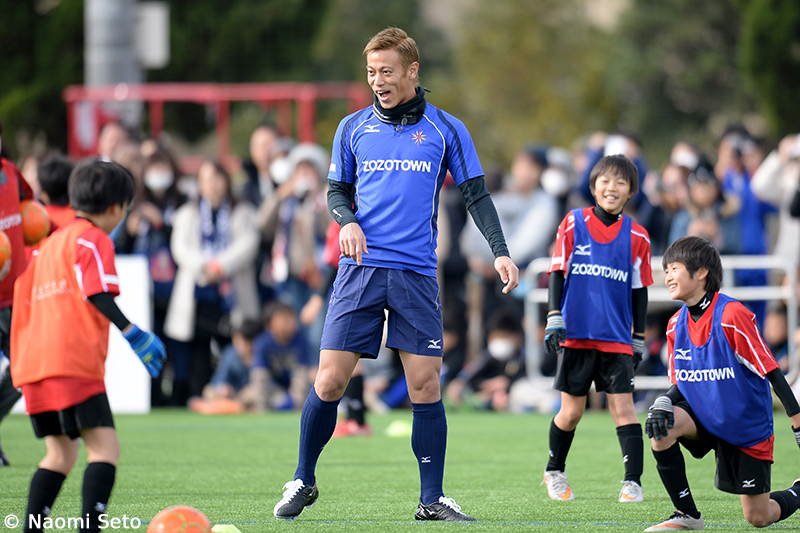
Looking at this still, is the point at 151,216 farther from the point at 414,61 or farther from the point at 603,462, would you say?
the point at 414,61

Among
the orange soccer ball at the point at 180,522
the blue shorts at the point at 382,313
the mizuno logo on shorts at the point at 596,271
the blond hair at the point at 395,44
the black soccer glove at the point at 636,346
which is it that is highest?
the blond hair at the point at 395,44

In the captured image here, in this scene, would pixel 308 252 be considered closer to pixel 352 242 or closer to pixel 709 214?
pixel 709 214

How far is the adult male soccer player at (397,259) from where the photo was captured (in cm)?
555

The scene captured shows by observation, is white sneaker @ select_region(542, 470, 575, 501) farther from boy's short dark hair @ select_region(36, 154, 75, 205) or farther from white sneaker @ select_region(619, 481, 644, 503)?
boy's short dark hair @ select_region(36, 154, 75, 205)

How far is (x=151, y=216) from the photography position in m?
12.2

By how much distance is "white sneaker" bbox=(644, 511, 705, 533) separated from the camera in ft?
17.0

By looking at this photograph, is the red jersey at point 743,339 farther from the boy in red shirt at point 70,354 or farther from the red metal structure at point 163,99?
the red metal structure at point 163,99

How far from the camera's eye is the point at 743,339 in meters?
5.20

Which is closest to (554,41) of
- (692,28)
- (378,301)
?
(692,28)

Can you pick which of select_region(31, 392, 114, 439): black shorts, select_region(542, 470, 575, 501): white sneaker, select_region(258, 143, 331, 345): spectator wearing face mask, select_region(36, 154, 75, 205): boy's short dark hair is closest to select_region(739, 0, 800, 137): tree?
select_region(258, 143, 331, 345): spectator wearing face mask

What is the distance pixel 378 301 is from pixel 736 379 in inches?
66.3

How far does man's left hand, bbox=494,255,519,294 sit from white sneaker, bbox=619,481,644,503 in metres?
1.51

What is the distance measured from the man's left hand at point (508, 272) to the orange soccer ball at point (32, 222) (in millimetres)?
3303

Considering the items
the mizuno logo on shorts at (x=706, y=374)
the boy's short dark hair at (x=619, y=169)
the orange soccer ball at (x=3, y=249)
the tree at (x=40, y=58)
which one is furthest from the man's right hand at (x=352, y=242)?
the tree at (x=40, y=58)
